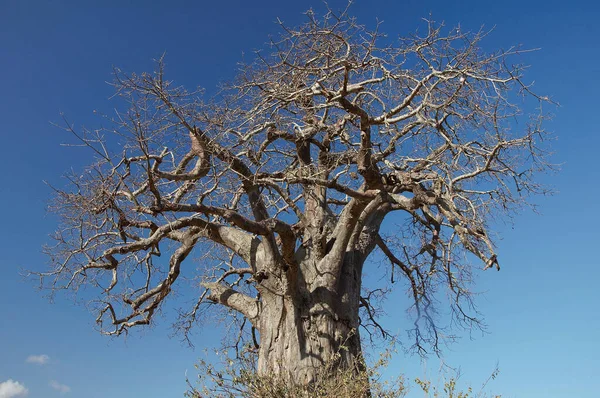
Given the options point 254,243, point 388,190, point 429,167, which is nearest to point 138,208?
point 254,243

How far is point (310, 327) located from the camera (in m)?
7.81

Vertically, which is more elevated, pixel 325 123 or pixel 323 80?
pixel 325 123

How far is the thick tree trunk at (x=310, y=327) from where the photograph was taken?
7.47 metres

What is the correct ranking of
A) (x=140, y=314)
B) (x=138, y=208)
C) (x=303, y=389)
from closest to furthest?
1. (x=303, y=389)
2. (x=138, y=208)
3. (x=140, y=314)

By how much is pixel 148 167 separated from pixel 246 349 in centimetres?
262

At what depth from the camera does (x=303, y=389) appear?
20.0 ft

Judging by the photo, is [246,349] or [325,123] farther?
[325,123]

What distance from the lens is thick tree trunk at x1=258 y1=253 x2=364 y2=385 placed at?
7473 millimetres

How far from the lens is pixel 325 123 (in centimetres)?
896

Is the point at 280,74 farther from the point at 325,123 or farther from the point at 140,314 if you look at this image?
the point at 140,314

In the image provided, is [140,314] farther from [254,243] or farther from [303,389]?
[303,389]

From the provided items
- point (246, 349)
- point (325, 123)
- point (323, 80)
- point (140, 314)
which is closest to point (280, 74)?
point (323, 80)

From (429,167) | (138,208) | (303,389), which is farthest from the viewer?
(429,167)

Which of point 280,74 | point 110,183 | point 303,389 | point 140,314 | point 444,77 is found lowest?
point 303,389
